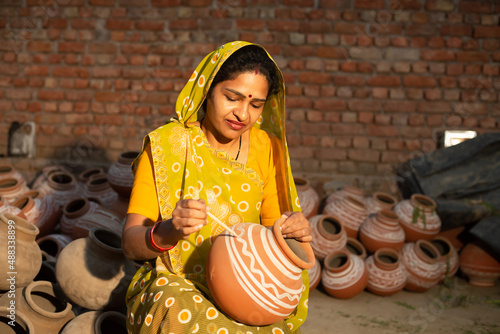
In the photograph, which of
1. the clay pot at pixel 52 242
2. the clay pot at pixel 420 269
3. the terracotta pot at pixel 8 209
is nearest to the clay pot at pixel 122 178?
the clay pot at pixel 52 242

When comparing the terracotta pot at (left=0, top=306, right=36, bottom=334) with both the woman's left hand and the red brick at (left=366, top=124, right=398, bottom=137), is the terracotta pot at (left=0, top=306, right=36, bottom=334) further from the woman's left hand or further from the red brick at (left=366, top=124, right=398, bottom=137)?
the red brick at (left=366, top=124, right=398, bottom=137)

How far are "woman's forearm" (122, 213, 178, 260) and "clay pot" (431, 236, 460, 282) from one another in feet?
10.6

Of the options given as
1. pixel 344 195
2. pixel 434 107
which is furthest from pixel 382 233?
pixel 434 107

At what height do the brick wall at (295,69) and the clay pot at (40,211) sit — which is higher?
the brick wall at (295,69)

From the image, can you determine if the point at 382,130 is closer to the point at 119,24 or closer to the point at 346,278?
the point at 346,278

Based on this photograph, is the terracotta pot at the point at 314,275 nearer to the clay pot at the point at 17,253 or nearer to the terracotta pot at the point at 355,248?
the terracotta pot at the point at 355,248

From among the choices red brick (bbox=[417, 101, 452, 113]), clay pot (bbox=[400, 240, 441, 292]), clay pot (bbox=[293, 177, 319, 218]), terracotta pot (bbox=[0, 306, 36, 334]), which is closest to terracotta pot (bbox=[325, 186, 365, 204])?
clay pot (bbox=[293, 177, 319, 218])

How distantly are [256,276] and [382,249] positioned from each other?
9.27 ft

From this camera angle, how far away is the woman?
5.65 ft

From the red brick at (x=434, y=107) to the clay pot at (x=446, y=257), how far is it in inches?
66.3

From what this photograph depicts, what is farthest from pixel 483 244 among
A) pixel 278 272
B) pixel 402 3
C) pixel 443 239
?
pixel 278 272

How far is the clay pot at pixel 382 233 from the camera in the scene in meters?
4.15

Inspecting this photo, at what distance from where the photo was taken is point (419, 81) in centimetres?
521

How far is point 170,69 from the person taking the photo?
211 inches
